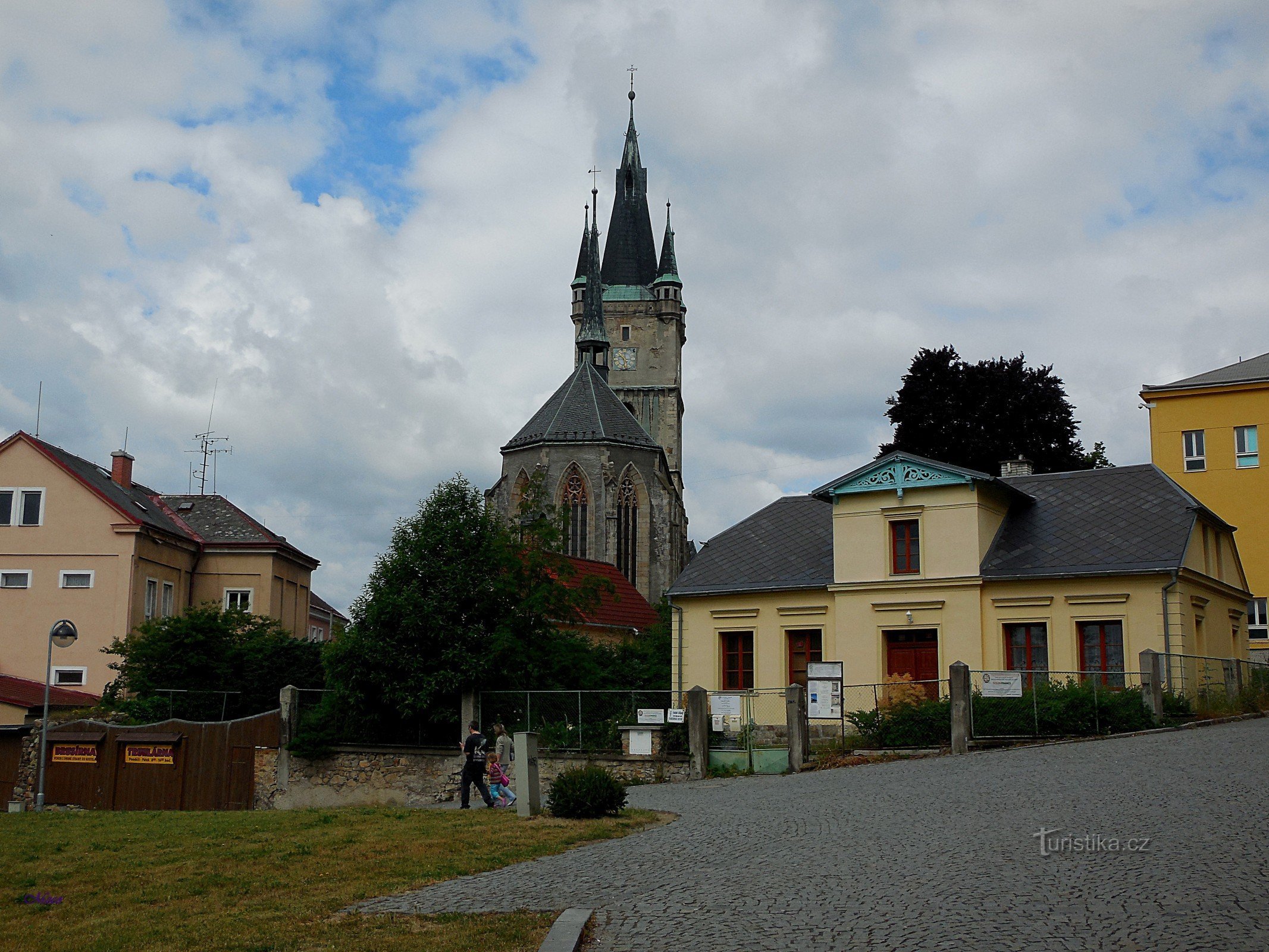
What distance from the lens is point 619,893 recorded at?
10.4 m

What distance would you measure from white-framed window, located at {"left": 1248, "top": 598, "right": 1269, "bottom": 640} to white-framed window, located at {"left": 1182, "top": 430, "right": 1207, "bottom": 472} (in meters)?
4.32

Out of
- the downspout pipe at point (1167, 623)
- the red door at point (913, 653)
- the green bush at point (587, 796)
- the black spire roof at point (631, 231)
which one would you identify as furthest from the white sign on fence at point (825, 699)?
the black spire roof at point (631, 231)

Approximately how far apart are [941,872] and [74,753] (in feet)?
81.6

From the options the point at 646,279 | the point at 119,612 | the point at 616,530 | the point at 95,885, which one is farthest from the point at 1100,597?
the point at 646,279

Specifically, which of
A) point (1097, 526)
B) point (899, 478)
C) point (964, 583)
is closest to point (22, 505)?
point (899, 478)

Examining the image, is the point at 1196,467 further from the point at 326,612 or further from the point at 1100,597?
the point at 326,612

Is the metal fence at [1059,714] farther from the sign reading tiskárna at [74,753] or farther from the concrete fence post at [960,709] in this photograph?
the sign reading tiskárna at [74,753]

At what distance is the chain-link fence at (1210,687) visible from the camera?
2430cm

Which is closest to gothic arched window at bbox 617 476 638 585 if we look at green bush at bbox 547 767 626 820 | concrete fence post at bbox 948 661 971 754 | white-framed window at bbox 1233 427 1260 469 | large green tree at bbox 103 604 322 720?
large green tree at bbox 103 604 322 720

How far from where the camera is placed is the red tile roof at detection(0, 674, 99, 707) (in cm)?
3378

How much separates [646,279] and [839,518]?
70.0m

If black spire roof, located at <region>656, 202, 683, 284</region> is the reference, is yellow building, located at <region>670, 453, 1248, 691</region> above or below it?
below

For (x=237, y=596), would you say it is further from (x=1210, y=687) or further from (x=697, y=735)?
(x=1210, y=687)

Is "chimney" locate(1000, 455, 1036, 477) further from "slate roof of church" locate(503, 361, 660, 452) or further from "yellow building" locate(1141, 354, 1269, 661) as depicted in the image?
"slate roof of church" locate(503, 361, 660, 452)
